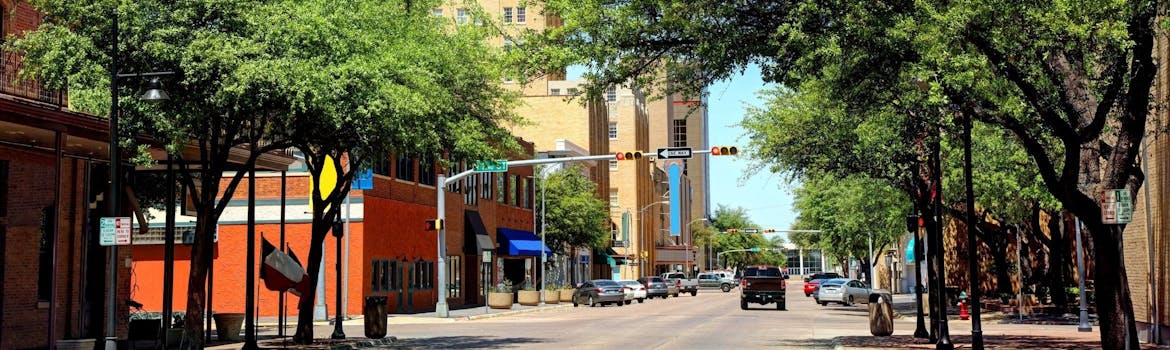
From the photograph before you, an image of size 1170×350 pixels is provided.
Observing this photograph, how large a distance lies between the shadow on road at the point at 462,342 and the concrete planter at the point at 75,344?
6176 millimetres

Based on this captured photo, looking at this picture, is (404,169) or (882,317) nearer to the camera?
(882,317)

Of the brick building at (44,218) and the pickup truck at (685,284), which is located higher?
the brick building at (44,218)

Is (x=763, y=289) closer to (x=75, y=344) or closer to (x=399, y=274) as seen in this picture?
(x=399, y=274)

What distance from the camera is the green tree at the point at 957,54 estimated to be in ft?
52.1

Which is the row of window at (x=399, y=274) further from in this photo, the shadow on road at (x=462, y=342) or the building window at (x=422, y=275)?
the shadow on road at (x=462, y=342)

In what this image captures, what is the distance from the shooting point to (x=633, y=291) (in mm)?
65938

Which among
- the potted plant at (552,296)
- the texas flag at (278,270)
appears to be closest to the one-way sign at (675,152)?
the texas flag at (278,270)

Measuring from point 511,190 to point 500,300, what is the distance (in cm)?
1458

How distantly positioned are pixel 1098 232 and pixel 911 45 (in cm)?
365

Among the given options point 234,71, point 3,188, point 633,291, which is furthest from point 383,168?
point 234,71

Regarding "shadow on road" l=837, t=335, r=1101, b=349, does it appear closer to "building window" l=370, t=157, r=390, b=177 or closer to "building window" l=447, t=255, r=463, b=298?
"building window" l=370, t=157, r=390, b=177

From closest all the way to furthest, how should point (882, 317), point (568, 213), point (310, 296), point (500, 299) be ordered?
point (310, 296)
point (882, 317)
point (500, 299)
point (568, 213)

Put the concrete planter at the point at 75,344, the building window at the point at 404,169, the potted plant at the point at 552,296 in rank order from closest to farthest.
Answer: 1. the concrete planter at the point at 75,344
2. the building window at the point at 404,169
3. the potted plant at the point at 552,296

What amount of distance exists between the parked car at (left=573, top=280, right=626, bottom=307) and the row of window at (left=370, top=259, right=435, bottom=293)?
375 inches
